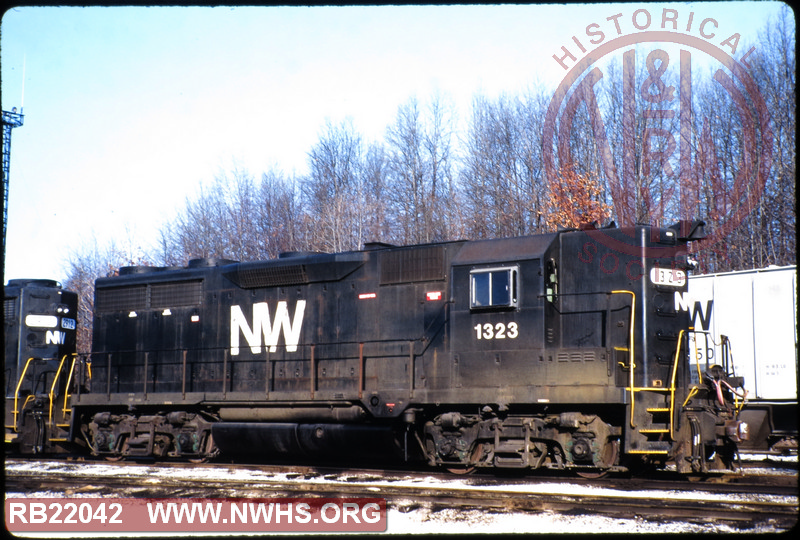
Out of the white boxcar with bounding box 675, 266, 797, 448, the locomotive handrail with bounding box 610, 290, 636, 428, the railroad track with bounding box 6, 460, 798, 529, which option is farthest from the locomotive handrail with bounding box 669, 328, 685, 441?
the white boxcar with bounding box 675, 266, 797, 448

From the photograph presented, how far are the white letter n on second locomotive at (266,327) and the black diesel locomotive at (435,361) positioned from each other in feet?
0.10

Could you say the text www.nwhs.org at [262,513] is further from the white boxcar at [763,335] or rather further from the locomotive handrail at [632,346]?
the white boxcar at [763,335]

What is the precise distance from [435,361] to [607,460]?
3.06 meters

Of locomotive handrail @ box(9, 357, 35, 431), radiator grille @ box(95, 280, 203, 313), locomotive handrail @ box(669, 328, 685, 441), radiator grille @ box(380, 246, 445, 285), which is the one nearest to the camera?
locomotive handrail @ box(669, 328, 685, 441)

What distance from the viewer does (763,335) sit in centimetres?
1625

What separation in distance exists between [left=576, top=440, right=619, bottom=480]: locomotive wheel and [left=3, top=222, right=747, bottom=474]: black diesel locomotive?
0.03 m

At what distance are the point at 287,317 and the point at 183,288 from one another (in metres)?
2.70

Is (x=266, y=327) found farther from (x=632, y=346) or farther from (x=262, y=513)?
(x=632, y=346)

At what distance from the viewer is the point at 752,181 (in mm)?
26688

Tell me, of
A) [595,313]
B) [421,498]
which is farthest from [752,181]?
[421,498]

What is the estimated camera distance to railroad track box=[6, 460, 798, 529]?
8.27m

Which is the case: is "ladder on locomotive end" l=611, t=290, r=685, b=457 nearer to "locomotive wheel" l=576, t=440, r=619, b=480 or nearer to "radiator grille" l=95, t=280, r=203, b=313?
"locomotive wheel" l=576, t=440, r=619, b=480

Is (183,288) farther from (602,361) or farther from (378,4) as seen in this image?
(378,4)

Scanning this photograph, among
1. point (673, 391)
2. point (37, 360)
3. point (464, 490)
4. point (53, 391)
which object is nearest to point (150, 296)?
point (53, 391)
